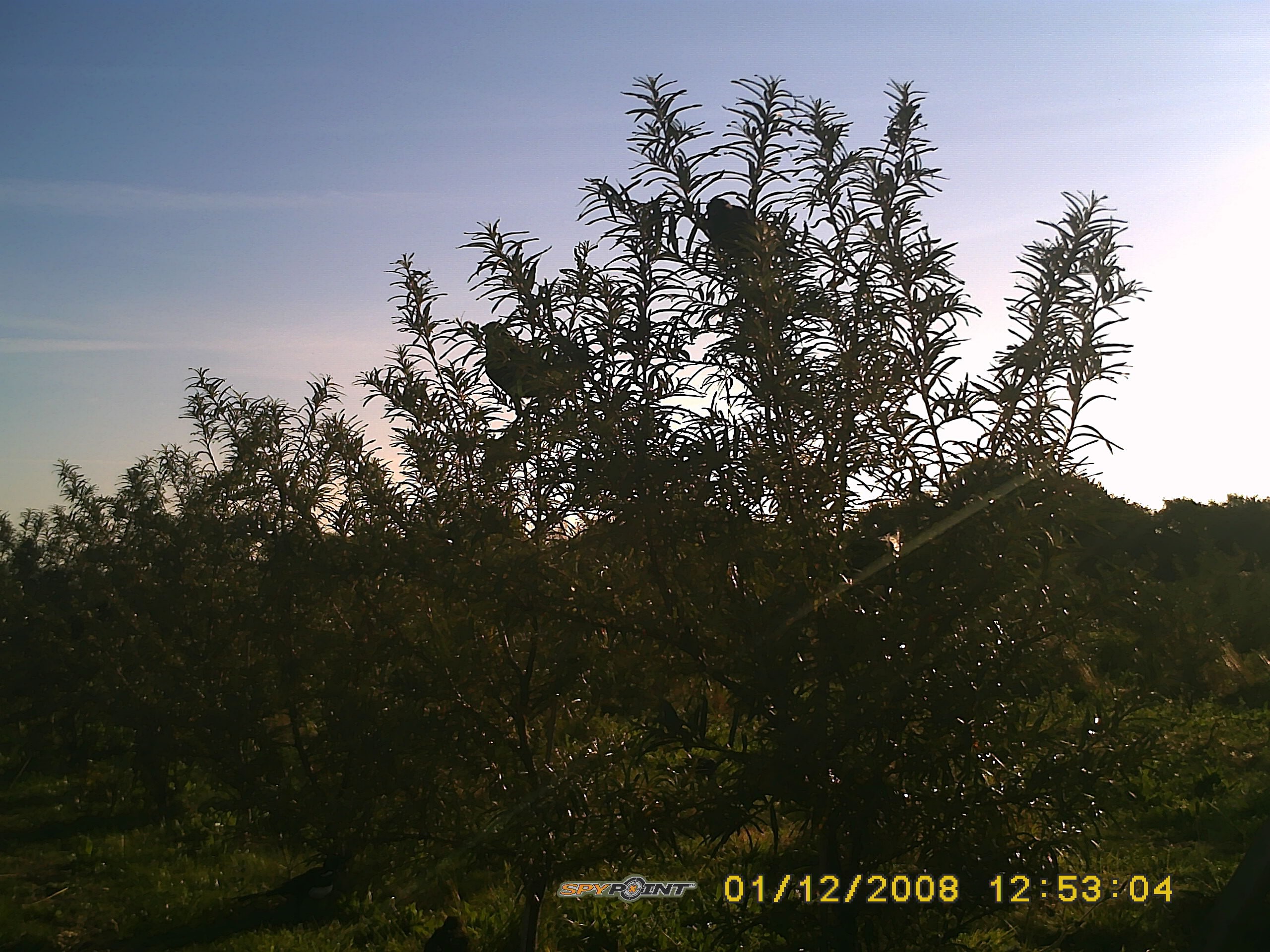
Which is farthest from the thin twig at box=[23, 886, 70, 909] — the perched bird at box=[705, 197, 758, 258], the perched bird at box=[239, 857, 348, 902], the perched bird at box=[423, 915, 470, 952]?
the perched bird at box=[705, 197, 758, 258]

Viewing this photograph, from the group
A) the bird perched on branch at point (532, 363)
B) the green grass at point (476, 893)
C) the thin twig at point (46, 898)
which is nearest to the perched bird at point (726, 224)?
the bird perched on branch at point (532, 363)

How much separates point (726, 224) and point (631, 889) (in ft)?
11.6

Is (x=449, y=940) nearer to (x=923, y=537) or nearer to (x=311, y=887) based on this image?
(x=311, y=887)

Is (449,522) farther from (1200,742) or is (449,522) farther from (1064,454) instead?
(1200,742)

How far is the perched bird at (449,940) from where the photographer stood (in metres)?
6.49

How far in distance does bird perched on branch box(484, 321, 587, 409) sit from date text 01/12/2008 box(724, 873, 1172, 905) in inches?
84.7

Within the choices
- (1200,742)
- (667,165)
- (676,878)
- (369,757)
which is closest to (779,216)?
(667,165)

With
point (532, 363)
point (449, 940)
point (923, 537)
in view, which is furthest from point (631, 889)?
point (532, 363)

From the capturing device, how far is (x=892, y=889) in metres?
3.52

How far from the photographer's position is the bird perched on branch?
3.54 meters

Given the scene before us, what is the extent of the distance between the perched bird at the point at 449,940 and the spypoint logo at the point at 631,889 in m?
1.69

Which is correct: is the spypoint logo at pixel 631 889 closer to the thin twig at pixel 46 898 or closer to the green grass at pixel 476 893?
the green grass at pixel 476 893

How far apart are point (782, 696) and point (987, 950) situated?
3375 mm

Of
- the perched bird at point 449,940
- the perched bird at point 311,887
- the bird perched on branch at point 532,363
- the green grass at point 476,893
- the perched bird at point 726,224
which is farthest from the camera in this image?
the perched bird at point 311,887
